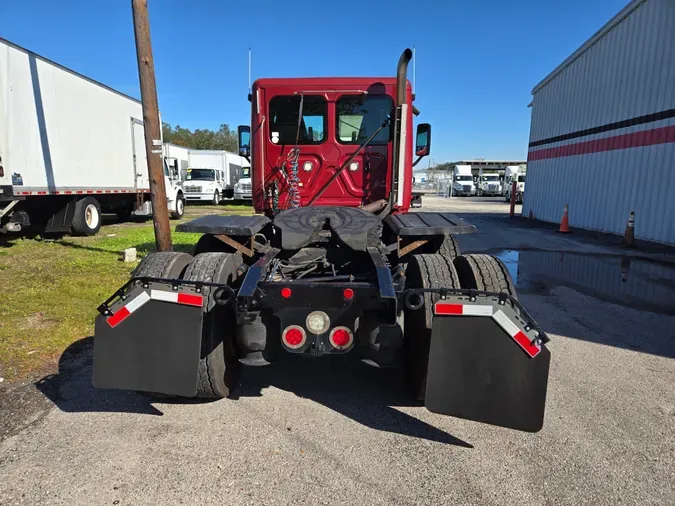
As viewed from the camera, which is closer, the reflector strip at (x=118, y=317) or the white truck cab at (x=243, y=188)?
the reflector strip at (x=118, y=317)

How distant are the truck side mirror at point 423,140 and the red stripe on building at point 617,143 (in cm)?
892

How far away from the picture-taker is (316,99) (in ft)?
18.3

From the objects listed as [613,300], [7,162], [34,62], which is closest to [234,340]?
[613,300]

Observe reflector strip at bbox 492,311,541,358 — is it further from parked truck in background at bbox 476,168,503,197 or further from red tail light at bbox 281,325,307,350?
parked truck in background at bbox 476,168,503,197

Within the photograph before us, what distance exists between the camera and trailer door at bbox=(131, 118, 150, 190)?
14891mm

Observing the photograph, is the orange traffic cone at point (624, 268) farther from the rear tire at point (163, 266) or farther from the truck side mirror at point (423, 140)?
the rear tire at point (163, 266)

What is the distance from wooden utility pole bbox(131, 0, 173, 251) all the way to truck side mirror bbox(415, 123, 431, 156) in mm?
3861

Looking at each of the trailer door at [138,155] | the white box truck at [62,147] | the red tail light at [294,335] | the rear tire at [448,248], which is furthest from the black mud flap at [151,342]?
the trailer door at [138,155]

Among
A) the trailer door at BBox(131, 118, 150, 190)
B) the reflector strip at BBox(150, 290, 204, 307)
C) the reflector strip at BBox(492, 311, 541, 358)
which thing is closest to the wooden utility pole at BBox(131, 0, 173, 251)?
the reflector strip at BBox(150, 290, 204, 307)

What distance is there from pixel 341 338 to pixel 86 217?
11.6 metres

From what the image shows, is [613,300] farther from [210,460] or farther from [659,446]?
[210,460]

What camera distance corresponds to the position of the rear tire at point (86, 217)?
1184 cm

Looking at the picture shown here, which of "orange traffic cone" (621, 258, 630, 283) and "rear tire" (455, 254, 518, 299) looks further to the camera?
"orange traffic cone" (621, 258, 630, 283)

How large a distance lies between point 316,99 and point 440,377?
3953 millimetres
